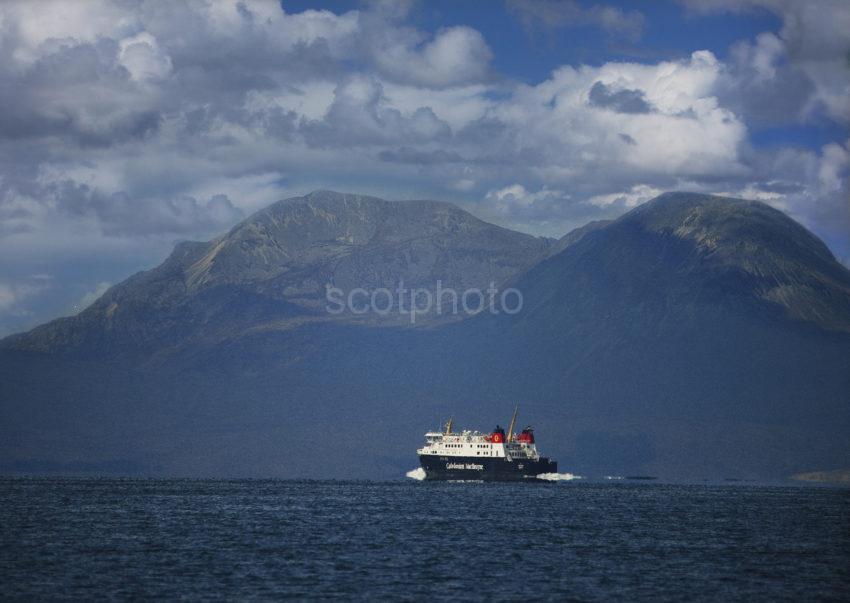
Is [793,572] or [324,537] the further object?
[324,537]

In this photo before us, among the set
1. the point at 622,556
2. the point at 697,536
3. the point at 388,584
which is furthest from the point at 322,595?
the point at 697,536

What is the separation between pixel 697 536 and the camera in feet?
470

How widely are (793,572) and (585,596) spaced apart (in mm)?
25112

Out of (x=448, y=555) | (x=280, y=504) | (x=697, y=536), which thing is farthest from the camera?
(x=280, y=504)

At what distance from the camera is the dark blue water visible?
97.6m

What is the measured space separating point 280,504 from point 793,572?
326ft

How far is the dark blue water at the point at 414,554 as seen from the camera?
320ft

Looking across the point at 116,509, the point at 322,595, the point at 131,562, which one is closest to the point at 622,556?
the point at 322,595

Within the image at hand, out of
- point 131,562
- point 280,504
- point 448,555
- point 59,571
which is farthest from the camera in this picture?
point 280,504

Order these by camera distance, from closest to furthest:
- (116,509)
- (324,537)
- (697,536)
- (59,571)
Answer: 1. (59,571)
2. (324,537)
3. (697,536)
4. (116,509)

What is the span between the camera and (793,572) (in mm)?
110812

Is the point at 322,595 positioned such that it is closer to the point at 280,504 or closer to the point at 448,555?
the point at 448,555

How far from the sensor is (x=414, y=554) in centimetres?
11894

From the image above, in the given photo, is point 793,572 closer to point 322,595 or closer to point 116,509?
point 322,595
